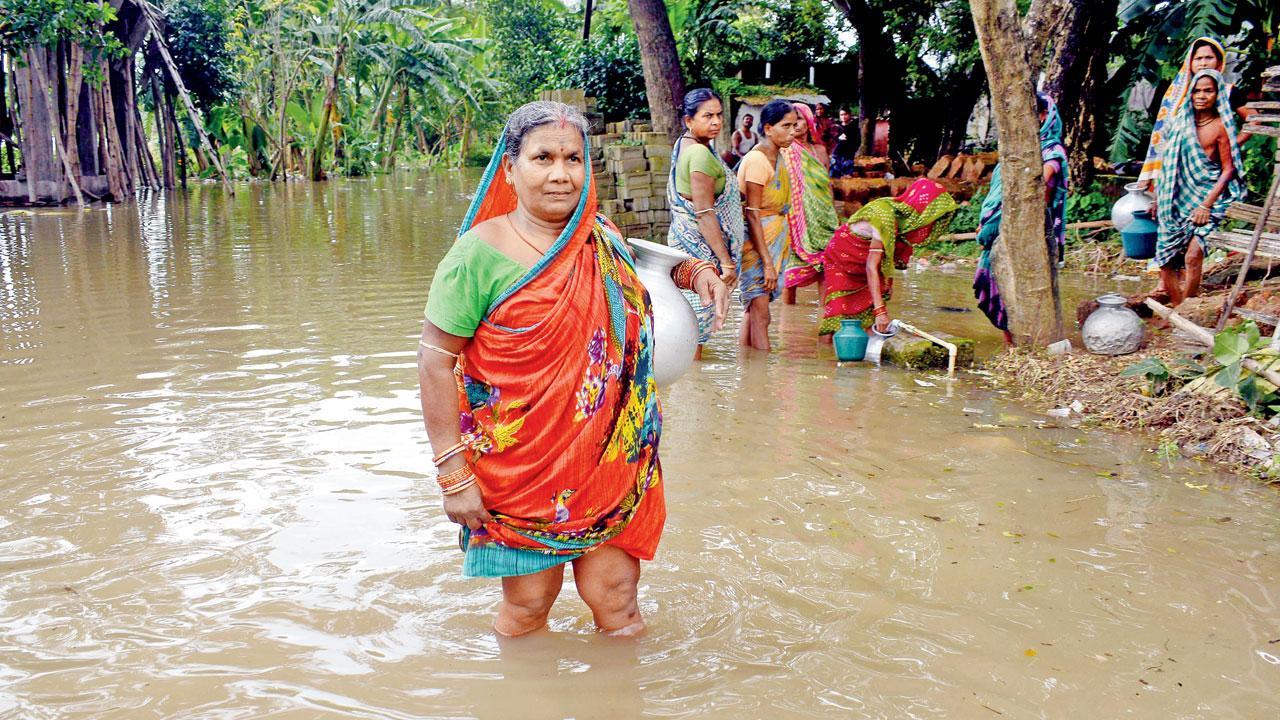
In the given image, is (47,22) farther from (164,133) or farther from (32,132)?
(164,133)

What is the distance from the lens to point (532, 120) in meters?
2.48

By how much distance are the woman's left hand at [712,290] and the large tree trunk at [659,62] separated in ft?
26.2

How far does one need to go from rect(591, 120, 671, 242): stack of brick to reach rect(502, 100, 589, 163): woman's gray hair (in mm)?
8363

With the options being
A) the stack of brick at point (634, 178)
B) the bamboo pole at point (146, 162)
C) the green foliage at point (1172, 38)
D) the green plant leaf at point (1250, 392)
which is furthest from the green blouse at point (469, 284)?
the bamboo pole at point (146, 162)

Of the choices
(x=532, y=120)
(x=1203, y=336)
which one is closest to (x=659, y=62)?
(x=1203, y=336)

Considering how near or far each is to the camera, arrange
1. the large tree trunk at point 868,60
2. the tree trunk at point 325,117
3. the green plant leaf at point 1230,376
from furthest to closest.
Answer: the tree trunk at point 325,117 < the large tree trunk at point 868,60 < the green plant leaf at point 1230,376

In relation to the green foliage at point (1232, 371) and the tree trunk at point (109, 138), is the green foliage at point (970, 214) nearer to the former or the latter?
the green foliage at point (1232, 371)

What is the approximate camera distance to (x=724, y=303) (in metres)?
3.20

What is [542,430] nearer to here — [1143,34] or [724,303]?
[724,303]

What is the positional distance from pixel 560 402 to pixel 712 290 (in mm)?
879

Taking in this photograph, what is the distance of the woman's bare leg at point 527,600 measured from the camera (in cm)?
277

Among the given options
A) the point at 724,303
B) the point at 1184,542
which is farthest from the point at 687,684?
the point at 1184,542

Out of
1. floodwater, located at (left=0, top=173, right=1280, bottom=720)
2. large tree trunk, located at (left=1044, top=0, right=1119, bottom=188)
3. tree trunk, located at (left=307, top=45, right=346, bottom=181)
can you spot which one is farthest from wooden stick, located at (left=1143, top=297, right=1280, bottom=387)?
tree trunk, located at (left=307, top=45, right=346, bottom=181)

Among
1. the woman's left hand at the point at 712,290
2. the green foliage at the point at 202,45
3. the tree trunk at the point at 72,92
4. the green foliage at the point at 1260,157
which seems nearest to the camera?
the woman's left hand at the point at 712,290
